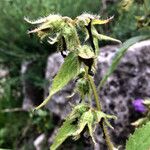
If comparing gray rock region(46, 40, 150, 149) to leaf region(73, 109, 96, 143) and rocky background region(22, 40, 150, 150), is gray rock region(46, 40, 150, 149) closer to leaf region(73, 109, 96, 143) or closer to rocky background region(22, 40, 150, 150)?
rocky background region(22, 40, 150, 150)

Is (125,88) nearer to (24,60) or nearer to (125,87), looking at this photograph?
(125,87)

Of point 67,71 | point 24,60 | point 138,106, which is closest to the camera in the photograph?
point 67,71

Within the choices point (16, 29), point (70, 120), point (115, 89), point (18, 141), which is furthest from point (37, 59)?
point (70, 120)

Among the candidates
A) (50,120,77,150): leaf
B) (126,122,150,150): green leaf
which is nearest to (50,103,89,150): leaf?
(50,120,77,150): leaf

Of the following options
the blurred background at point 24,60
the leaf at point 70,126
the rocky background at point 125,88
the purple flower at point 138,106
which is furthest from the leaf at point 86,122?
the blurred background at point 24,60

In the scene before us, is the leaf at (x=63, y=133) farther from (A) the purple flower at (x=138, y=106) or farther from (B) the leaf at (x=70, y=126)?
(A) the purple flower at (x=138, y=106)

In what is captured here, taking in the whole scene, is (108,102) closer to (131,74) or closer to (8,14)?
(131,74)

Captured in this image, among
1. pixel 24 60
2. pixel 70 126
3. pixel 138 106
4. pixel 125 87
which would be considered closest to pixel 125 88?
pixel 125 87
